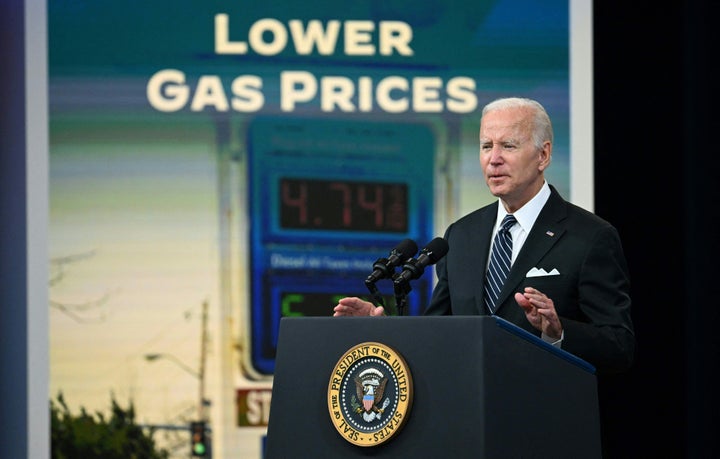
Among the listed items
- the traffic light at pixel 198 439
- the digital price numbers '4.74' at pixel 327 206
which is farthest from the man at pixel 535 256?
the traffic light at pixel 198 439

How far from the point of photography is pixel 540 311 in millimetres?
1901

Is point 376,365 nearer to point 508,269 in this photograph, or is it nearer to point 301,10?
point 508,269

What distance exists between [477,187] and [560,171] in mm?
351

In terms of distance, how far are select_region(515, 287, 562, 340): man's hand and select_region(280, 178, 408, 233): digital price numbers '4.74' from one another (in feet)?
8.67

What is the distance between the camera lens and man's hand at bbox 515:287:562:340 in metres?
1.88

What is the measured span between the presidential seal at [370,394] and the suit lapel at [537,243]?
514 millimetres

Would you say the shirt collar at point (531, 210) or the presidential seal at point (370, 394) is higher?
the shirt collar at point (531, 210)

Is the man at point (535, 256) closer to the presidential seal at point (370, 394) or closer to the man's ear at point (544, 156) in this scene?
the man's ear at point (544, 156)

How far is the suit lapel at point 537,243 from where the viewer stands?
88.4 inches

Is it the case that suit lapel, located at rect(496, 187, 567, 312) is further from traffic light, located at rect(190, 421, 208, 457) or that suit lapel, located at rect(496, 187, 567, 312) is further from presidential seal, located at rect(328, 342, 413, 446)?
traffic light, located at rect(190, 421, 208, 457)

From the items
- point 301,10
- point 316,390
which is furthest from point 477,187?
point 316,390

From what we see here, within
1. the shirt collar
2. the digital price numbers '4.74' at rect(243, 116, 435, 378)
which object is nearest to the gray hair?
the shirt collar

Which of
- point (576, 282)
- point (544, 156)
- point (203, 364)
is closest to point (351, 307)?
point (576, 282)

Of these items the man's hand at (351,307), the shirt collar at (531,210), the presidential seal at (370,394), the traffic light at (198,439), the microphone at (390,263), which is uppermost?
the shirt collar at (531,210)
